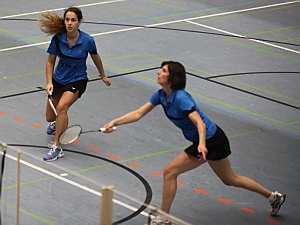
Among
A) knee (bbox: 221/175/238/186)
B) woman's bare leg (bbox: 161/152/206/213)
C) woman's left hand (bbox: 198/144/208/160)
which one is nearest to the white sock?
knee (bbox: 221/175/238/186)

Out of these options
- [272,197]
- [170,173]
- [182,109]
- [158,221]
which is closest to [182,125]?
[182,109]

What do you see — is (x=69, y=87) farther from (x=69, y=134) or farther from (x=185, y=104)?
(x=185, y=104)

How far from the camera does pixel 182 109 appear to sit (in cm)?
911

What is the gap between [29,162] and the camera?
9.16 meters

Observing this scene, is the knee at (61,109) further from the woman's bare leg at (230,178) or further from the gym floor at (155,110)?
the woman's bare leg at (230,178)

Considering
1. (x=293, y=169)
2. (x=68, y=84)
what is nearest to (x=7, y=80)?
(x=68, y=84)

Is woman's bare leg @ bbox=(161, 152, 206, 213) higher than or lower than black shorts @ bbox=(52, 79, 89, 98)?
lower

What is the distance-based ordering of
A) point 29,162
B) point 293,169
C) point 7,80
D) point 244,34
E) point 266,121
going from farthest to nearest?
point 244,34, point 7,80, point 266,121, point 293,169, point 29,162

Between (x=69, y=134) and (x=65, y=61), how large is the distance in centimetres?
142

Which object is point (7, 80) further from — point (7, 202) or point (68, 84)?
point (7, 202)

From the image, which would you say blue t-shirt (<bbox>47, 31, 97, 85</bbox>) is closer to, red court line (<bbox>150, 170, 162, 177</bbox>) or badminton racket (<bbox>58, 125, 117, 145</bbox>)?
badminton racket (<bbox>58, 125, 117, 145</bbox>)

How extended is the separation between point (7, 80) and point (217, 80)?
385 cm

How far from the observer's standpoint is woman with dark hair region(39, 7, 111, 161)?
11.4m

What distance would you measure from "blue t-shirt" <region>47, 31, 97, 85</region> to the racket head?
1.22 meters
